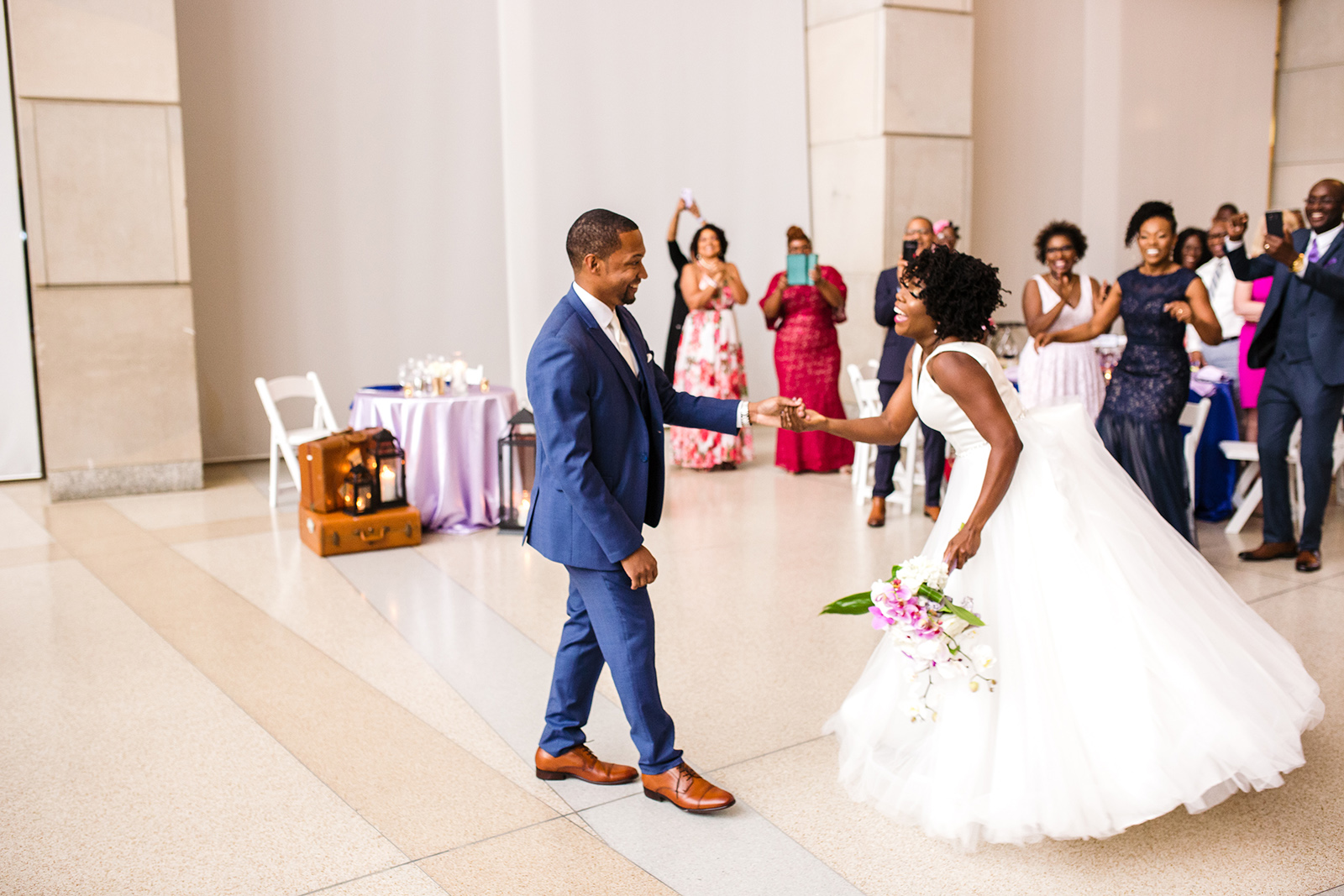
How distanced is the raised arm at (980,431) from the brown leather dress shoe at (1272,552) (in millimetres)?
3288

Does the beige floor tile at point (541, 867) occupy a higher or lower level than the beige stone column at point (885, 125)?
lower

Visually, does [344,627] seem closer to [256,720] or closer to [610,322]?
[256,720]

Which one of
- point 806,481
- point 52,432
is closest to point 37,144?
point 52,432

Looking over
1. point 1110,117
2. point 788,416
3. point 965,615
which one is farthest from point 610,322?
point 1110,117

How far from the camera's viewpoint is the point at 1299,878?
254 cm

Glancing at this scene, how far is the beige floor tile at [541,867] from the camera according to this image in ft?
8.33

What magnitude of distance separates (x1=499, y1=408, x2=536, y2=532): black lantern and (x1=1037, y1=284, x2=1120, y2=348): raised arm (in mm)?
2859

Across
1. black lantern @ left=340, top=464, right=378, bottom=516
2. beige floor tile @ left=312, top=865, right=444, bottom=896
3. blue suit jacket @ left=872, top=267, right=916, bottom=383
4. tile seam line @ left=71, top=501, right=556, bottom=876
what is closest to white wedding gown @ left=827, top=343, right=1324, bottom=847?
tile seam line @ left=71, top=501, right=556, bottom=876

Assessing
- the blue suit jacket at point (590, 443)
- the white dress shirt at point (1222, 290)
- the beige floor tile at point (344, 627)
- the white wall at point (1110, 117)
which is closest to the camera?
the blue suit jacket at point (590, 443)

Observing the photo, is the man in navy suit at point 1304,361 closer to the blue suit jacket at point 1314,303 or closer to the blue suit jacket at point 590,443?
the blue suit jacket at point 1314,303

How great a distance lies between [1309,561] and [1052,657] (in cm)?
326

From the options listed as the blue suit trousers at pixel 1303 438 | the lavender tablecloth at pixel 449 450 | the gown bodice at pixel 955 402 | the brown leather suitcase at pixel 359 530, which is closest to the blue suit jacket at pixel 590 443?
the gown bodice at pixel 955 402

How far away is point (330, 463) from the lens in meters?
5.65

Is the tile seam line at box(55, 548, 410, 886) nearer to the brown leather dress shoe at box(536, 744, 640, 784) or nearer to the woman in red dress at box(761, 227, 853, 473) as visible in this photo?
the brown leather dress shoe at box(536, 744, 640, 784)
